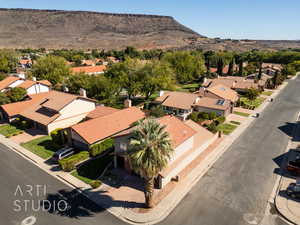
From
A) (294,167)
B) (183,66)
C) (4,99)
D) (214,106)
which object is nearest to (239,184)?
(294,167)

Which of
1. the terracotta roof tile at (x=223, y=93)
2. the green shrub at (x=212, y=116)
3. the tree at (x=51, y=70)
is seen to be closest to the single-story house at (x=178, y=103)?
the green shrub at (x=212, y=116)

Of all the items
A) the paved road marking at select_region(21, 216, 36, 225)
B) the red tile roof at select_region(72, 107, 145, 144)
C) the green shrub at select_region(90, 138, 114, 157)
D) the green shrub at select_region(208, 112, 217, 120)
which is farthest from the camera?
the green shrub at select_region(208, 112, 217, 120)

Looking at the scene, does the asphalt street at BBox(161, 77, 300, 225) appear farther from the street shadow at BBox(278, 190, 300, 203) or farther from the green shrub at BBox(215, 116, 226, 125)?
the green shrub at BBox(215, 116, 226, 125)

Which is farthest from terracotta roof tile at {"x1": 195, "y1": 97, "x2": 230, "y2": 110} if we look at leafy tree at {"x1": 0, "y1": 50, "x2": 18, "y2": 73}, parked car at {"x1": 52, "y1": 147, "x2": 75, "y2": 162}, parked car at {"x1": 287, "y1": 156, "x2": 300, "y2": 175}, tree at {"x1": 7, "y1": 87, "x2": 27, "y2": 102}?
leafy tree at {"x1": 0, "y1": 50, "x2": 18, "y2": 73}

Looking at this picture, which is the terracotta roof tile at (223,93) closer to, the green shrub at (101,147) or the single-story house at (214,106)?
the single-story house at (214,106)

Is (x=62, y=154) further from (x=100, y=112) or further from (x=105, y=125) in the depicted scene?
(x=100, y=112)

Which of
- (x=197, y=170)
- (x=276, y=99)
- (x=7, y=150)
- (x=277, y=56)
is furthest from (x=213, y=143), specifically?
(x=277, y=56)
